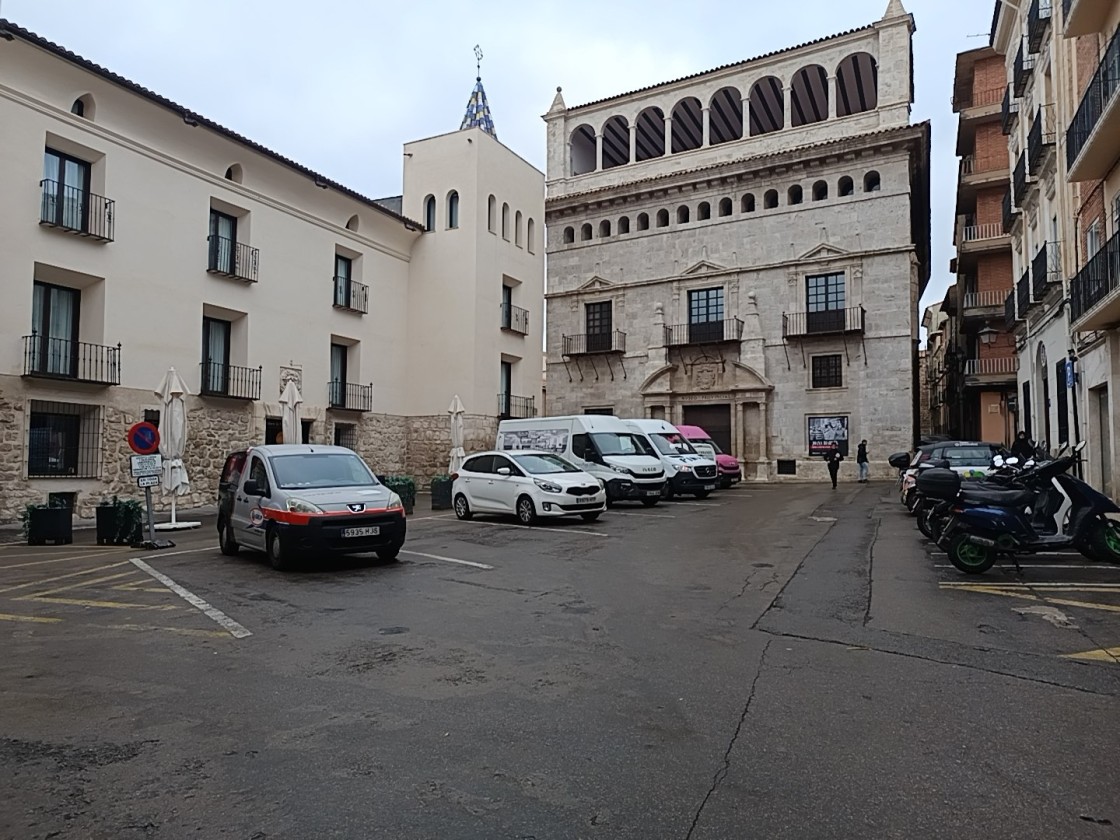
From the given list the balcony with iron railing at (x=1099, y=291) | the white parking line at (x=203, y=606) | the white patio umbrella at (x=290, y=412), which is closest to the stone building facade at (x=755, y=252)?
the balcony with iron railing at (x=1099, y=291)

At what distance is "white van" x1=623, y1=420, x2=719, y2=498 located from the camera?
2250 centimetres

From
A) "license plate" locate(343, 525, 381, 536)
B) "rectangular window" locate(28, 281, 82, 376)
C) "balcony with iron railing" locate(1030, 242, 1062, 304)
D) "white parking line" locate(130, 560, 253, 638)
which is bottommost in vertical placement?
"white parking line" locate(130, 560, 253, 638)

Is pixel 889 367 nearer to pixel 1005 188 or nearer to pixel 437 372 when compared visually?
pixel 1005 188

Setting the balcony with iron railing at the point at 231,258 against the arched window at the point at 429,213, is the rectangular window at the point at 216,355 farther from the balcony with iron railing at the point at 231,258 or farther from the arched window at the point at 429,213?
the arched window at the point at 429,213

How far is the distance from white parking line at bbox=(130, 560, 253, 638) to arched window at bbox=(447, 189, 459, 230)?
21648 millimetres

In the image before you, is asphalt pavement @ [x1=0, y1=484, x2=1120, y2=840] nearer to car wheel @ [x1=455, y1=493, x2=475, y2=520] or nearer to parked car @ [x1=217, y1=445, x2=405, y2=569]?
parked car @ [x1=217, y1=445, x2=405, y2=569]

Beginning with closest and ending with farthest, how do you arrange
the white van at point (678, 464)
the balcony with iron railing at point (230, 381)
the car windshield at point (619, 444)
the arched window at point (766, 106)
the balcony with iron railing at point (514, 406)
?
the car windshield at point (619, 444), the balcony with iron railing at point (230, 381), the white van at point (678, 464), the balcony with iron railing at point (514, 406), the arched window at point (766, 106)

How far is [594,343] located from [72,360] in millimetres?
24682

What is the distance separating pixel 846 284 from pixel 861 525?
2092cm

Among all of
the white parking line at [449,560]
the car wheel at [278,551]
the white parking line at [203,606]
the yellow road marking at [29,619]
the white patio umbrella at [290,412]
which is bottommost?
the yellow road marking at [29,619]

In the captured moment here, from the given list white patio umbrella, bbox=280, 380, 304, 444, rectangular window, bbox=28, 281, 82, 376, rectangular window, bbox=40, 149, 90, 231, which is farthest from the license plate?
rectangular window, bbox=40, 149, 90, 231

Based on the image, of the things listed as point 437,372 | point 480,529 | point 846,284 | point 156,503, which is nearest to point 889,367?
point 846,284

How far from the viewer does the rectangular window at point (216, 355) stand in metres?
22.3

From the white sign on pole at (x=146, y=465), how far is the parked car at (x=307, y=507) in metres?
1.40
